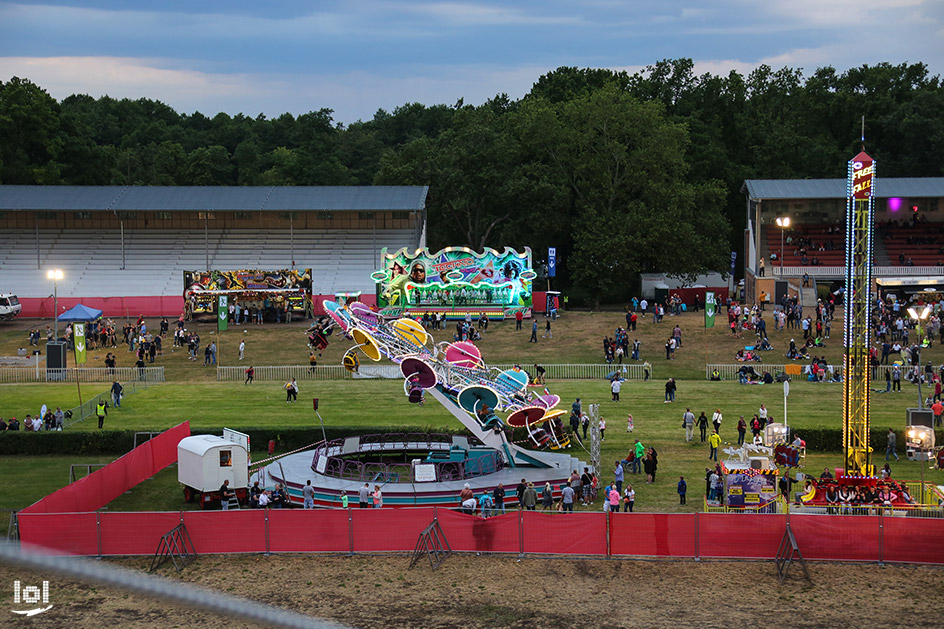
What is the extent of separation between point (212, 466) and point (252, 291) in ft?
114

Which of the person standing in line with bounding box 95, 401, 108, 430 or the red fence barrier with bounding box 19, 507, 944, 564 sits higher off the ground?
the person standing in line with bounding box 95, 401, 108, 430

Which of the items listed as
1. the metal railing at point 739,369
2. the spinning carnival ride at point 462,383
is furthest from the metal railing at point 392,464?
the metal railing at point 739,369

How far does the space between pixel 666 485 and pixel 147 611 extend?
669 inches

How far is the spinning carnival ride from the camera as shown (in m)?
32.4

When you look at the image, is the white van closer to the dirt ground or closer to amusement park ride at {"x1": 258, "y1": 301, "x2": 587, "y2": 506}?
amusement park ride at {"x1": 258, "y1": 301, "x2": 587, "y2": 506}

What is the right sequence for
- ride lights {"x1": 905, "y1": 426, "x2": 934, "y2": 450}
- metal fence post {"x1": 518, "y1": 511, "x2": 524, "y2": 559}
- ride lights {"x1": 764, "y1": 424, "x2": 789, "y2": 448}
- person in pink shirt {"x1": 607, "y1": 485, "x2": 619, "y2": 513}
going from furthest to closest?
ride lights {"x1": 764, "y1": 424, "x2": 789, "y2": 448}
ride lights {"x1": 905, "y1": 426, "x2": 934, "y2": 450}
person in pink shirt {"x1": 607, "y1": 485, "x2": 619, "y2": 513}
metal fence post {"x1": 518, "y1": 511, "x2": 524, "y2": 559}

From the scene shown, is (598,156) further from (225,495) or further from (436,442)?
(225,495)

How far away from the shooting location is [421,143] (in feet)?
274

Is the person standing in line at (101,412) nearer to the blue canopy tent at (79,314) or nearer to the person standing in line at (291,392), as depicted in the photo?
the person standing in line at (291,392)

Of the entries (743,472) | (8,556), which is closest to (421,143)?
(743,472)

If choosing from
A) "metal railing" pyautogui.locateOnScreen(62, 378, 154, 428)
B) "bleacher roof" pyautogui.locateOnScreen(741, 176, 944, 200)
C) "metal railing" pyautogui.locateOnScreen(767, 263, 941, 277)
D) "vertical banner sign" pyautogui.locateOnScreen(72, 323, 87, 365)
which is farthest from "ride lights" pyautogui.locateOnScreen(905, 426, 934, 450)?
"bleacher roof" pyautogui.locateOnScreen(741, 176, 944, 200)

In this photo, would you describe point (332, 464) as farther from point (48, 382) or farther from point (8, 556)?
point (8, 556)

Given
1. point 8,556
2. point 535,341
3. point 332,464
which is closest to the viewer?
point 8,556

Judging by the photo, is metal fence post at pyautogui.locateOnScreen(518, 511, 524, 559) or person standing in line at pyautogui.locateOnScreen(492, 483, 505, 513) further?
person standing in line at pyautogui.locateOnScreen(492, 483, 505, 513)
